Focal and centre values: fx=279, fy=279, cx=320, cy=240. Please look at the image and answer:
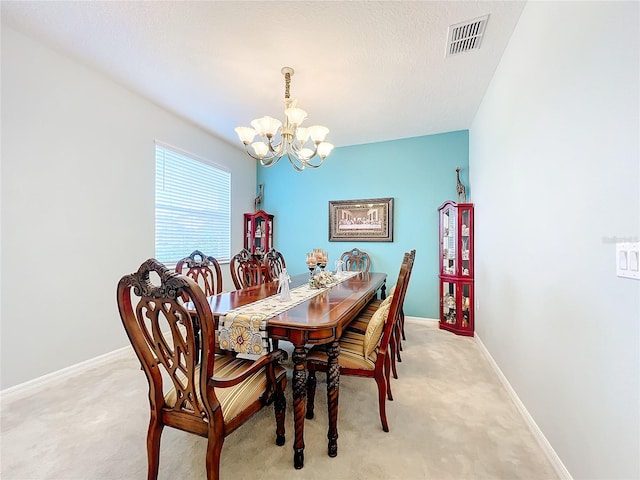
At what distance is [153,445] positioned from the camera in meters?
1.26

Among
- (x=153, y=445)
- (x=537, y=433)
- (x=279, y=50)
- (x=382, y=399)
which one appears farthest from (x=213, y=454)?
(x=279, y=50)

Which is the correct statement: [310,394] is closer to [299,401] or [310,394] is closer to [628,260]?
[299,401]

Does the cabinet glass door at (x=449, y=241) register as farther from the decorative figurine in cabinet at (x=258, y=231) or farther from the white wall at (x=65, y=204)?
the white wall at (x=65, y=204)

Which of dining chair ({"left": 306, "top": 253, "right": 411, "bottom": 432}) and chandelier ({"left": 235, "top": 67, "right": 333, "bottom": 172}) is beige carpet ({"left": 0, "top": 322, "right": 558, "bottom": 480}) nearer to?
dining chair ({"left": 306, "top": 253, "right": 411, "bottom": 432})

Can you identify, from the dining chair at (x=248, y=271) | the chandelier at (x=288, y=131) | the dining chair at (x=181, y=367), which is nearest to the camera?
the dining chair at (x=181, y=367)

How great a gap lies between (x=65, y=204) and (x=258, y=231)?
9.15 feet

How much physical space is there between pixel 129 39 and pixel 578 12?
2.89 metres

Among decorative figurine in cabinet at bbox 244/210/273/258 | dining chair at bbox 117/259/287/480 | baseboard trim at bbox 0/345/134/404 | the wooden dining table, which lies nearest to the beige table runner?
the wooden dining table

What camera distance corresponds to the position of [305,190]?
488cm

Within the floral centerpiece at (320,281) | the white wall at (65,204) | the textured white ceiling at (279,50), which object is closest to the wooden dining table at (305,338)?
the floral centerpiece at (320,281)

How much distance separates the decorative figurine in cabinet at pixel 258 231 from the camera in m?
4.94

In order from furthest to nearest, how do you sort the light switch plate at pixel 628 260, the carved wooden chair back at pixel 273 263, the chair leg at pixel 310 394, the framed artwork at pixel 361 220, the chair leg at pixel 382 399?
1. the framed artwork at pixel 361 220
2. the carved wooden chair back at pixel 273 263
3. the chair leg at pixel 310 394
4. the chair leg at pixel 382 399
5. the light switch plate at pixel 628 260

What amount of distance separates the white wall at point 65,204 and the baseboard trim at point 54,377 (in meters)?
0.05

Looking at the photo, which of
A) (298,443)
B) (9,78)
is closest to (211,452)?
(298,443)
